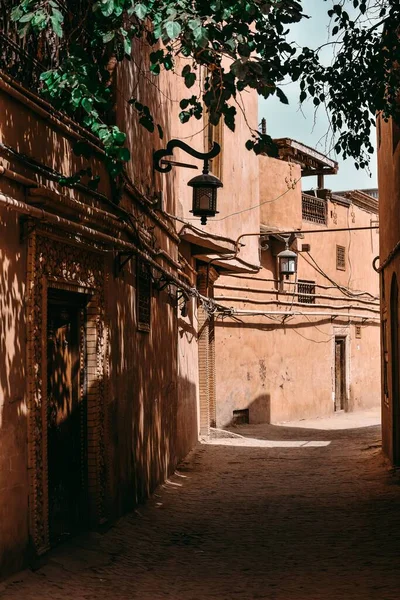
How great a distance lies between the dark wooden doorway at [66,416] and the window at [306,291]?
17796mm

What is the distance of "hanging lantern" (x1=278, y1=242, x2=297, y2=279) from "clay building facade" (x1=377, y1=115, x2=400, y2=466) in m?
7.68

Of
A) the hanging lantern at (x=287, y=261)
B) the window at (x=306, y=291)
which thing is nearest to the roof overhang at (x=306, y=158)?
the hanging lantern at (x=287, y=261)

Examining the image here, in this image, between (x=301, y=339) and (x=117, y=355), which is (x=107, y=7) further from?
(x=301, y=339)

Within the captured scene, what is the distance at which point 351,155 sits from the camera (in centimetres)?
895

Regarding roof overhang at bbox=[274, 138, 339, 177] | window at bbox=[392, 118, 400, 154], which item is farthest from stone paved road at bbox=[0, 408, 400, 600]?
roof overhang at bbox=[274, 138, 339, 177]

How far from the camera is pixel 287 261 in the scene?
2358 cm

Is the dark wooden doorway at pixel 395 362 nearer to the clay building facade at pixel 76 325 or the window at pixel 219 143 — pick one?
the clay building facade at pixel 76 325

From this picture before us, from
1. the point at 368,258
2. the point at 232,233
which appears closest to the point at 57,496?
the point at 232,233

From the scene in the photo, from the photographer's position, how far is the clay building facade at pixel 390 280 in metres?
13.1

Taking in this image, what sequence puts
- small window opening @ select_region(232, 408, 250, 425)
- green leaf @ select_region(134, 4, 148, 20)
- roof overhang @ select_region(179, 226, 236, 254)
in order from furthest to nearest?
small window opening @ select_region(232, 408, 250, 425)
roof overhang @ select_region(179, 226, 236, 254)
green leaf @ select_region(134, 4, 148, 20)

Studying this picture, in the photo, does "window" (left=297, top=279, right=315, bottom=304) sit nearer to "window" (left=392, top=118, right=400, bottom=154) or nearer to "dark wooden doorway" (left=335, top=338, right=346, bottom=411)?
"dark wooden doorway" (left=335, top=338, right=346, bottom=411)

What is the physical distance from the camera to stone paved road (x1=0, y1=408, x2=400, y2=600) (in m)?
6.55

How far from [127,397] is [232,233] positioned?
7.81 meters

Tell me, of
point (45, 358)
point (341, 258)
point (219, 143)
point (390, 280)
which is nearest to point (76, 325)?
point (45, 358)
